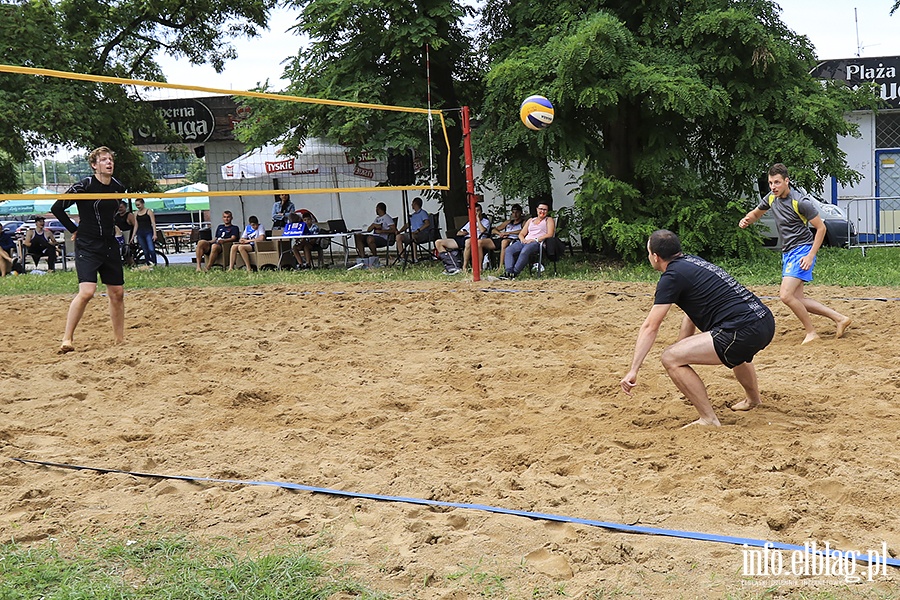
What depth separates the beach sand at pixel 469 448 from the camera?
9.65ft

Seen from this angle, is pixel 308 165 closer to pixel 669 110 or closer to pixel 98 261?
pixel 669 110

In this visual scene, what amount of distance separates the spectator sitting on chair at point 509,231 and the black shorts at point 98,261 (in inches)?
229

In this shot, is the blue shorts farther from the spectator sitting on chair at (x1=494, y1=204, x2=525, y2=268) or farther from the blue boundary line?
the spectator sitting on chair at (x1=494, y1=204, x2=525, y2=268)

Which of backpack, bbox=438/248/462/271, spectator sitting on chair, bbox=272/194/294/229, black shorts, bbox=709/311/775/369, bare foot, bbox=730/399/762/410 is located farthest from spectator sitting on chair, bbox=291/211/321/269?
black shorts, bbox=709/311/775/369

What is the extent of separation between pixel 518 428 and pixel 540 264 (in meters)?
6.73

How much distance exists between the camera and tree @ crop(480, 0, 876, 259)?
1149cm

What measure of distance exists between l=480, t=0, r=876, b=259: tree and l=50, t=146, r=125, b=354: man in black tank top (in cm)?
645

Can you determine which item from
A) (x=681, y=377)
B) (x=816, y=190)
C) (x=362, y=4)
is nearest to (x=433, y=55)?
(x=362, y=4)

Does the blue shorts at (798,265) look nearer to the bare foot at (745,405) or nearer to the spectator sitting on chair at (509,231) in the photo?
the bare foot at (745,405)

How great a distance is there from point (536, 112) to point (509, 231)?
2054mm

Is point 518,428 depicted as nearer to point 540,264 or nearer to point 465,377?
point 465,377

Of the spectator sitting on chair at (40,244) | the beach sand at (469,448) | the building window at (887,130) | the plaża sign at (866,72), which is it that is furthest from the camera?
the building window at (887,130)

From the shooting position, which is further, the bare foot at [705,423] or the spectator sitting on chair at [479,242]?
the spectator sitting on chair at [479,242]

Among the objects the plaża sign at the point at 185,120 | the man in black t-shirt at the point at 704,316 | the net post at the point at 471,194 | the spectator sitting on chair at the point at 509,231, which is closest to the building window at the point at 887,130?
the spectator sitting on chair at the point at 509,231
